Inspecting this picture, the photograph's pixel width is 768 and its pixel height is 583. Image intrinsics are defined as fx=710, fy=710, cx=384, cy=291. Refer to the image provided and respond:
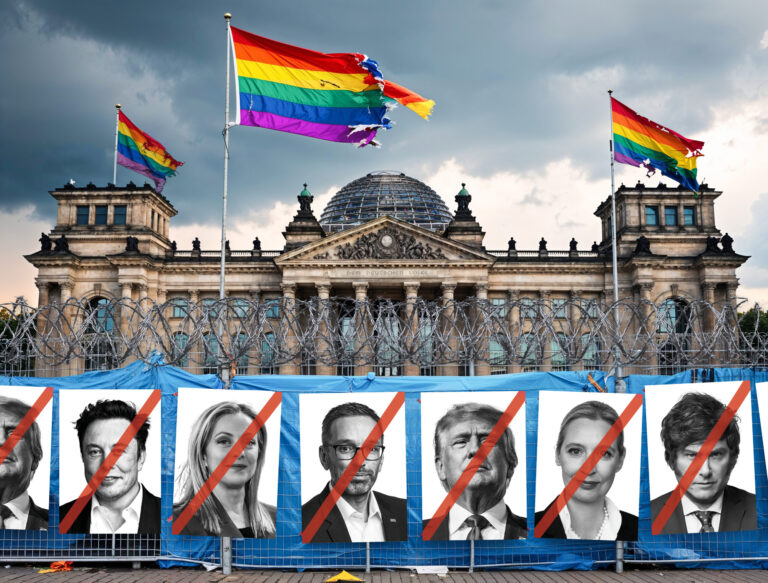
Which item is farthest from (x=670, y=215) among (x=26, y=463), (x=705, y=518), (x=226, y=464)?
(x=26, y=463)

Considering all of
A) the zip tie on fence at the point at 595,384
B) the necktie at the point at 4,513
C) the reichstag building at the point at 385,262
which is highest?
the reichstag building at the point at 385,262

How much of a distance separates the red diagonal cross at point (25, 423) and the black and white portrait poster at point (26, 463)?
0.07 ft

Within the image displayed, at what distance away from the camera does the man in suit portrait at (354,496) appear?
1344 cm

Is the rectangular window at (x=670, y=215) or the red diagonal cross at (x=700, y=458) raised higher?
the rectangular window at (x=670, y=215)

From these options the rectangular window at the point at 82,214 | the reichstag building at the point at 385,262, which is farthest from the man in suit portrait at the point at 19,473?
the rectangular window at the point at 82,214

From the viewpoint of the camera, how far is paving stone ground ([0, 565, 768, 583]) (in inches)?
512

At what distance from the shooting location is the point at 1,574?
13.4m

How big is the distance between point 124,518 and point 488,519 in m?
7.02

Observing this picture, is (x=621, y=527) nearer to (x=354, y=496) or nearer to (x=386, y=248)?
(x=354, y=496)

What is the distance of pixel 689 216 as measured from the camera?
68125 millimetres

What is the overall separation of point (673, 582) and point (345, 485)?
626 centimetres

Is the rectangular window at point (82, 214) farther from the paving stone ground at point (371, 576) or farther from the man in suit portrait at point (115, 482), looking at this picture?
the paving stone ground at point (371, 576)

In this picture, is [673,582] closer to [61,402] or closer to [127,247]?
[61,402]

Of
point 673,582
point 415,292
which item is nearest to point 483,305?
point 673,582
